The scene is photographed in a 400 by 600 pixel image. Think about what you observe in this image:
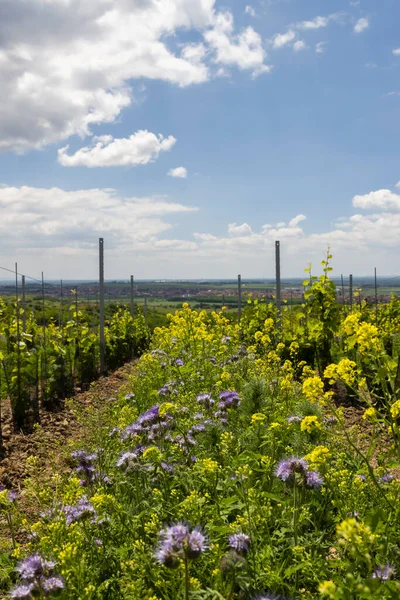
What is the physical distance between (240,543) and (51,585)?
0.75 metres

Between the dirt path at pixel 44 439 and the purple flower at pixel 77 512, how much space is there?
1.35 meters

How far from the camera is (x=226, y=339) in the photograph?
7.39m

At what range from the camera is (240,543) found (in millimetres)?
2064

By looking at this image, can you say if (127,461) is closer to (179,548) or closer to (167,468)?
(167,468)

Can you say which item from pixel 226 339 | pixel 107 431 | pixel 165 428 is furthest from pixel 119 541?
pixel 226 339

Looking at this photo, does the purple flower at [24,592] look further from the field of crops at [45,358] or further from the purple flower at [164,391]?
the field of crops at [45,358]

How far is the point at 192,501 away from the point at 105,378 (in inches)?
338

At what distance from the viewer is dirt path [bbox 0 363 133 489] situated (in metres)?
5.16

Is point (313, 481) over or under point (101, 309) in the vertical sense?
under

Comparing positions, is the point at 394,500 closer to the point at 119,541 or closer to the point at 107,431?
the point at 119,541

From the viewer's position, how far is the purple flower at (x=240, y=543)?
2057mm

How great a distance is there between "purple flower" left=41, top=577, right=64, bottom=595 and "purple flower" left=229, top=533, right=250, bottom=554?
686mm

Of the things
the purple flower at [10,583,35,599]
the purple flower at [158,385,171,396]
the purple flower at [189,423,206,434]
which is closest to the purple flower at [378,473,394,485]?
the purple flower at [189,423,206,434]

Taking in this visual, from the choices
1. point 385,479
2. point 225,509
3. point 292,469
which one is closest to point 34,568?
point 225,509
